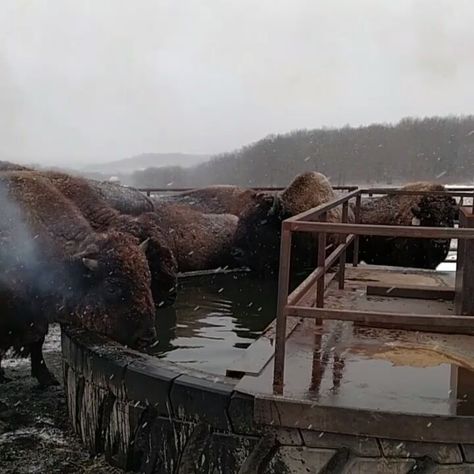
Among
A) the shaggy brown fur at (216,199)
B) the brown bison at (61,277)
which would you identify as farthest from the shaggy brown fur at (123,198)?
the brown bison at (61,277)

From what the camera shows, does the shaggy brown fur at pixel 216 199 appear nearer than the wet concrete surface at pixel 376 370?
No

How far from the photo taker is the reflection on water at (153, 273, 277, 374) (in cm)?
687

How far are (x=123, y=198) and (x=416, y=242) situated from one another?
5194mm

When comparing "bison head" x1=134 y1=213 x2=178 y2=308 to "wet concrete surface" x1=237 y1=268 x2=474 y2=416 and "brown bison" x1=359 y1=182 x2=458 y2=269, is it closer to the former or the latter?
"wet concrete surface" x1=237 y1=268 x2=474 y2=416

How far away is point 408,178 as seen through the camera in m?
17.1

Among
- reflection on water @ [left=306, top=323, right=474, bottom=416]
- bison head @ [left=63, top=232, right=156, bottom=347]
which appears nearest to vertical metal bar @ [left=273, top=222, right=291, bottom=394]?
reflection on water @ [left=306, top=323, right=474, bottom=416]

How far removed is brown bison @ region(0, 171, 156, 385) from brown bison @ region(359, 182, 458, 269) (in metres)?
7.48

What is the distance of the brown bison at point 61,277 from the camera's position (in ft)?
20.8

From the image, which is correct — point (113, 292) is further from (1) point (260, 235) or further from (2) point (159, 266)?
(1) point (260, 235)

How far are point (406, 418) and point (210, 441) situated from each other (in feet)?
3.94

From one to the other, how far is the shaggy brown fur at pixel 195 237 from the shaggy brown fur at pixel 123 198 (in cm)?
78

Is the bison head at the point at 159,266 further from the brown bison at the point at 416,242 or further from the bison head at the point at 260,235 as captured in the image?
the brown bison at the point at 416,242

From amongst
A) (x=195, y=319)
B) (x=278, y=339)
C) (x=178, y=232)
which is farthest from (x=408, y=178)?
(x=278, y=339)

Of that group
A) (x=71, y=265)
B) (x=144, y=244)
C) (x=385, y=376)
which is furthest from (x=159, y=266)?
(x=385, y=376)
